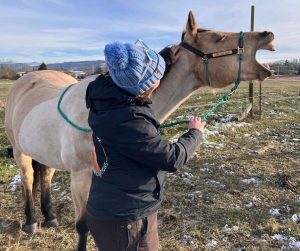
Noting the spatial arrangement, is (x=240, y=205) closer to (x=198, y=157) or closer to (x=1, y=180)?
(x=198, y=157)

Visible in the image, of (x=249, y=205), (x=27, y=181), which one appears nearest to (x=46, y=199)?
(x=27, y=181)

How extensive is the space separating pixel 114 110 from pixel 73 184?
1.13 meters

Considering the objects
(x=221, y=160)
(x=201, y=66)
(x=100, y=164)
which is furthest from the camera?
(x=221, y=160)

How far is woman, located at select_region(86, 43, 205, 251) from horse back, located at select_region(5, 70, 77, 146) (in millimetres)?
1630

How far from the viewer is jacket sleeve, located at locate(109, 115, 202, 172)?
177cm

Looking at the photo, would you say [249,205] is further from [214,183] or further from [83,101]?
[83,101]

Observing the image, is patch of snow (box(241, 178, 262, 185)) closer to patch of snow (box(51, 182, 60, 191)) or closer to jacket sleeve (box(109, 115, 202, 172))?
patch of snow (box(51, 182, 60, 191))

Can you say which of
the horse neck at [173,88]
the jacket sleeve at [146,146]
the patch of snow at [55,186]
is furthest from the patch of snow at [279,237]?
the patch of snow at [55,186]

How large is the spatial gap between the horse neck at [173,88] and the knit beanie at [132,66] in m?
0.66

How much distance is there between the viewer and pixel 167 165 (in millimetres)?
1840

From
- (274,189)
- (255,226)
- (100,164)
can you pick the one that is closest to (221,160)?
(274,189)

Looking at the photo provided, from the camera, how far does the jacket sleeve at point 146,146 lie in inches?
69.6

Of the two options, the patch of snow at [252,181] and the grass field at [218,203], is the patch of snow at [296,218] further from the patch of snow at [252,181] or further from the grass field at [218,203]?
the patch of snow at [252,181]

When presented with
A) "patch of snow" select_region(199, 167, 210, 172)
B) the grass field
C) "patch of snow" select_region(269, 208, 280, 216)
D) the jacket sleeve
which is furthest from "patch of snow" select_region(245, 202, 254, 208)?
the jacket sleeve
